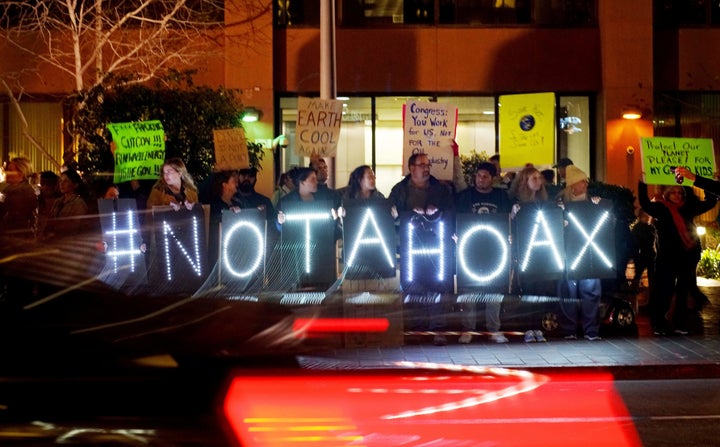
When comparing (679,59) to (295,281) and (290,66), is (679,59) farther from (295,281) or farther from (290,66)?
(295,281)

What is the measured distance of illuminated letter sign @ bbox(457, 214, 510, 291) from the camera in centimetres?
1105

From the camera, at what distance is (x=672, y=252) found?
11.9 m

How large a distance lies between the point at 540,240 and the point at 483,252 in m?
0.67

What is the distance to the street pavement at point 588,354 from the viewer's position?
10094 mm

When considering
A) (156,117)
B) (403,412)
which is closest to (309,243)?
(156,117)

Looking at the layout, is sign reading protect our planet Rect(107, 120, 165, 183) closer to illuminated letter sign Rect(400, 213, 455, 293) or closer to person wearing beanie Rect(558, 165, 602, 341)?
illuminated letter sign Rect(400, 213, 455, 293)

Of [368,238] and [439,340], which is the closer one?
[368,238]

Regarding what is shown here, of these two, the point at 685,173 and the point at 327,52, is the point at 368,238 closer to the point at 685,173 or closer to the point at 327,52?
the point at 685,173

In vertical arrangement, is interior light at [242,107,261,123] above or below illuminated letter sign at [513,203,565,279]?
above

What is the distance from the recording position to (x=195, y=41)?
19.9 m

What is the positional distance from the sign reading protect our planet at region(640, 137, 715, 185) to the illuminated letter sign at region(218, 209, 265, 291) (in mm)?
4340

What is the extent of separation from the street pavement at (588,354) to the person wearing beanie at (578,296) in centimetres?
17

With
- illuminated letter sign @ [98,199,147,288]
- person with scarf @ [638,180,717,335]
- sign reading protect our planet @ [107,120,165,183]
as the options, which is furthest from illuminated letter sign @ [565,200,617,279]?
sign reading protect our planet @ [107,120,165,183]

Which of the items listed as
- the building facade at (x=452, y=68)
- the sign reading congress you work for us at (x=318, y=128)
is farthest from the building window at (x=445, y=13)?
the sign reading congress you work for us at (x=318, y=128)
